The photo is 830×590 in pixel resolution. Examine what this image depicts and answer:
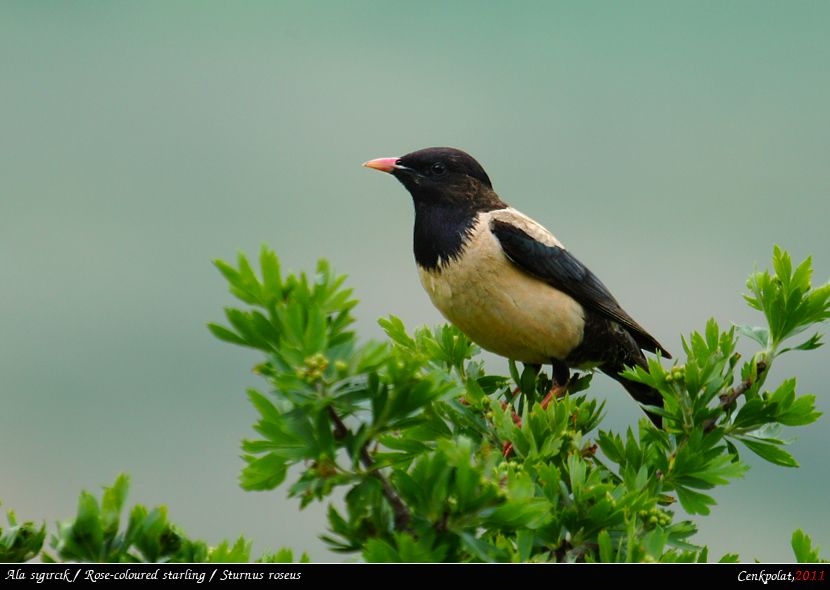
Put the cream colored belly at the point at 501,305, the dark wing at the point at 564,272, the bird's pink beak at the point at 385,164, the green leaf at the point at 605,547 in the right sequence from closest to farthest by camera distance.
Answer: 1. the green leaf at the point at 605,547
2. the cream colored belly at the point at 501,305
3. the dark wing at the point at 564,272
4. the bird's pink beak at the point at 385,164

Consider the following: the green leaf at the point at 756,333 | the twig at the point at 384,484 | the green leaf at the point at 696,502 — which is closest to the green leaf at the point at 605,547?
the twig at the point at 384,484

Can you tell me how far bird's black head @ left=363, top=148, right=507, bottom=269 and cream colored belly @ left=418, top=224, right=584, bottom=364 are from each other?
0.15m

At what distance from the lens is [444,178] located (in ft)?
21.3

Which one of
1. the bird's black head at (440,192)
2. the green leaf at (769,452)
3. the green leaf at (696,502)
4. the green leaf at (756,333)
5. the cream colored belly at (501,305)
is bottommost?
the green leaf at (696,502)

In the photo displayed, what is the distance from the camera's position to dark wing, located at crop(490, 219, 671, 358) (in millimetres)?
6133

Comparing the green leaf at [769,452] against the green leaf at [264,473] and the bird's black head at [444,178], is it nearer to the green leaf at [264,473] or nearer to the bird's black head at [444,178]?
the green leaf at [264,473]

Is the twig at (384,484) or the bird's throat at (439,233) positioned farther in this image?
the bird's throat at (439,233)

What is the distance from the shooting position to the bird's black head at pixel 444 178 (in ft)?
21.1

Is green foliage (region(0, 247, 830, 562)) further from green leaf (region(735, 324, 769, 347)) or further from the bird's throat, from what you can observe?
the bird's throat

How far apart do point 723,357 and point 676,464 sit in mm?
443

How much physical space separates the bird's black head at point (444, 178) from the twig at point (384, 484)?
390 cm

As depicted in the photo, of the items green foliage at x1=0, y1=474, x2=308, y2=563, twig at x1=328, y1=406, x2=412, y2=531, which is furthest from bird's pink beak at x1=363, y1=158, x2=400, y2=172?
twig at x1=328, y1=406, x2=412, y2=531
